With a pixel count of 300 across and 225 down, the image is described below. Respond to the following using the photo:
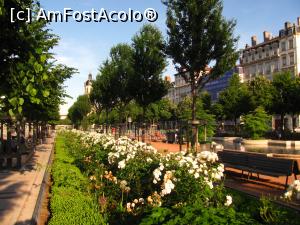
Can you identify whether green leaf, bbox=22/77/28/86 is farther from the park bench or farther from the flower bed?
the park bench

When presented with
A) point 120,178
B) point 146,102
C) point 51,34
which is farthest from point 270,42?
point 120,178

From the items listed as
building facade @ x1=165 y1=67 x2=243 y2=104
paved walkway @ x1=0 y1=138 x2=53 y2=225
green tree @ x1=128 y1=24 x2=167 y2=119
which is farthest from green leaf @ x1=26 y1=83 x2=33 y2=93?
building facade @ x1=165 y1=67 x2=243 y2=104

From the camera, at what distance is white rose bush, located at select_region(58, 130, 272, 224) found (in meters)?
4.23

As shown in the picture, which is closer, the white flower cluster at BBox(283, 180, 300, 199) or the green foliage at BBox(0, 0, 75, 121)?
the green foliage at BBox(0, 0, 75, 121)

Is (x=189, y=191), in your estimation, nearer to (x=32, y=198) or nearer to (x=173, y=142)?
(x=32, y=198)

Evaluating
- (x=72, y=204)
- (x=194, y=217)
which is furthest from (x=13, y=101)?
(x=72, y=204)

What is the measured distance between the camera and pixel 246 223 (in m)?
4.02

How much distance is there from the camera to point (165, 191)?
5477mm

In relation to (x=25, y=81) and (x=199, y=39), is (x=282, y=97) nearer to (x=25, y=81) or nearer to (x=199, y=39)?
(x=199, y=39)

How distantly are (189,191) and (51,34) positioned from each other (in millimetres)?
10587

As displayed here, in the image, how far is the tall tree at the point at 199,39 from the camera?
18344 mm

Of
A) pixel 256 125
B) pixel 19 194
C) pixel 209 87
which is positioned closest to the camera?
pixel 19 194

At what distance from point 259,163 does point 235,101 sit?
1450 inches

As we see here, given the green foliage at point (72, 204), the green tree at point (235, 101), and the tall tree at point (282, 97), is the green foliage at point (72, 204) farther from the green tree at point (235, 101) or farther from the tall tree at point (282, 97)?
the green tree at point (235, 101)
